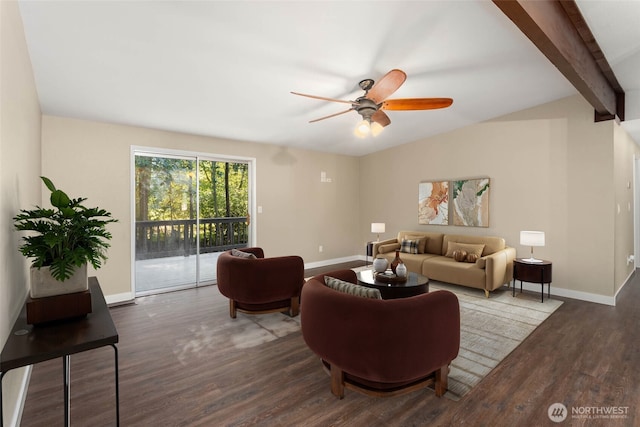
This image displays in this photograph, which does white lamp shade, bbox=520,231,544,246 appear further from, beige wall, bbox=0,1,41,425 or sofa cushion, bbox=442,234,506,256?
beige wall, bbox=0,1,41,425

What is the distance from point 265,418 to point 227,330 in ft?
4.92

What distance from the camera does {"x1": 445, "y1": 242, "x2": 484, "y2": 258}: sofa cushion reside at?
489cm

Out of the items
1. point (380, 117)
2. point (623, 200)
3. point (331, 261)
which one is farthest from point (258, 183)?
point (623, 200)

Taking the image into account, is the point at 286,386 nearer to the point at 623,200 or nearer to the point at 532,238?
the point at 532,238

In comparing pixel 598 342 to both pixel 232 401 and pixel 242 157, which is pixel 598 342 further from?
pixel 242 157

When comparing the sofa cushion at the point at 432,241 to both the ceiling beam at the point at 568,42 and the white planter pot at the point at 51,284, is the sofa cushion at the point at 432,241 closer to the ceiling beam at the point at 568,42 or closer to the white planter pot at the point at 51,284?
the ceiling beam at the point at 568,42

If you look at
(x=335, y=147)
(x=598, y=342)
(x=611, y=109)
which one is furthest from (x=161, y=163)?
(x=611, y=109)

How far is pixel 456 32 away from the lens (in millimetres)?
→ 2758

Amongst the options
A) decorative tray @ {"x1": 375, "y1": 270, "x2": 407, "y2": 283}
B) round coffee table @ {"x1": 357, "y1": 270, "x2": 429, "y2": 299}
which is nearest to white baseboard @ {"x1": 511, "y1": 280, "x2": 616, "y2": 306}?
round coffee table @ {"x1": 357, "y1": 270, "x2": 429, "y2": 299}

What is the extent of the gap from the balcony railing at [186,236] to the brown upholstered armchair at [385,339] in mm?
3432

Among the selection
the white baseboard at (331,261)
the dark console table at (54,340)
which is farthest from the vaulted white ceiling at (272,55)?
the white baseboard at (331,261)

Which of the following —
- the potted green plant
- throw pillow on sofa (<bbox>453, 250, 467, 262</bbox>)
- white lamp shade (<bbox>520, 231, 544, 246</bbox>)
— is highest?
the potted green plant

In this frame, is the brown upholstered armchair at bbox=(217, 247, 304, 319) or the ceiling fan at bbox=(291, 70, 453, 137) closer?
the ceiling fan at bbox=(291, 70, 453, 137)

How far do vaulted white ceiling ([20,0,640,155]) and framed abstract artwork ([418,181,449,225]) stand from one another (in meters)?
1.73
